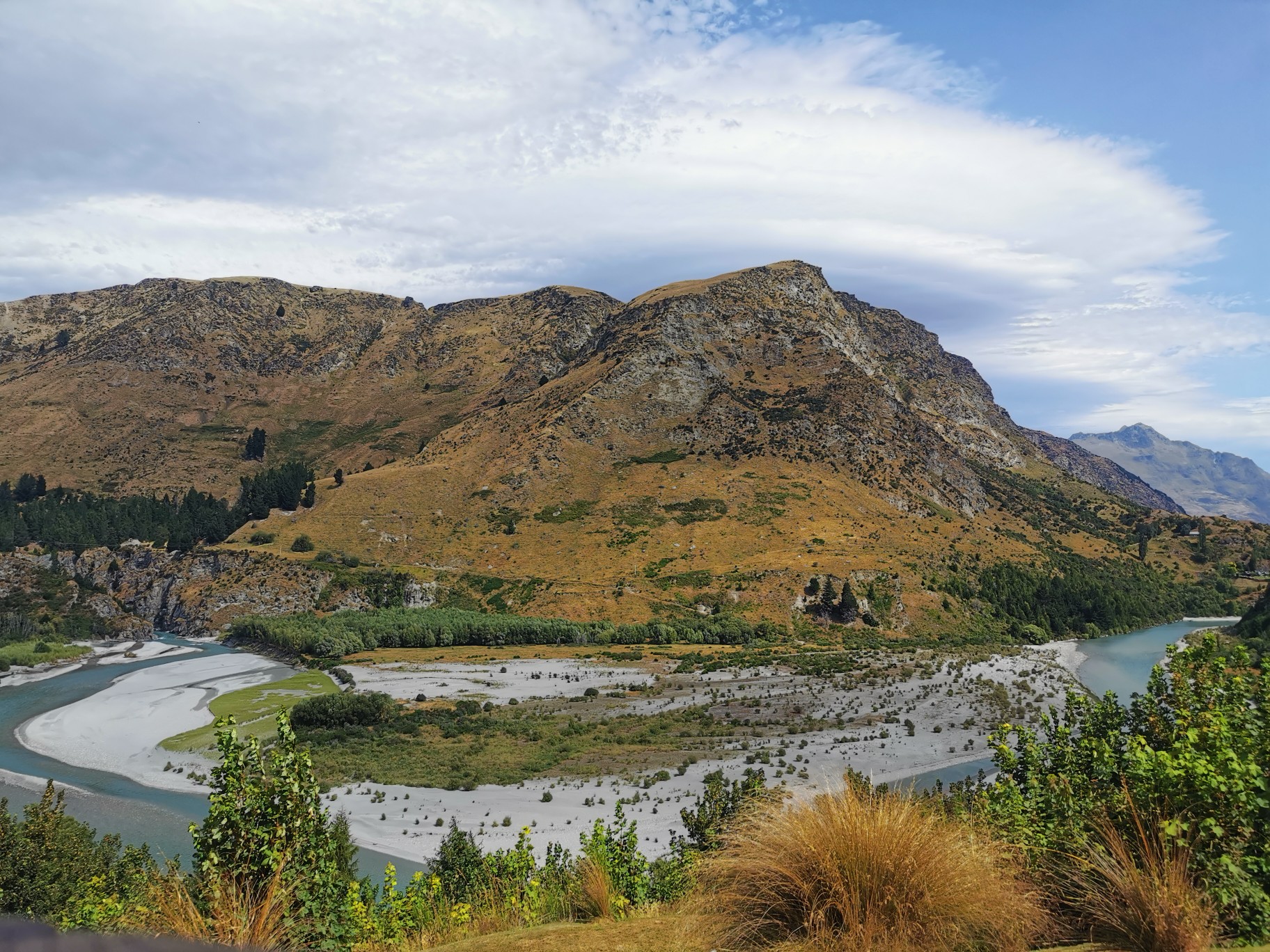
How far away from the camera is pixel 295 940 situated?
6.66 meters

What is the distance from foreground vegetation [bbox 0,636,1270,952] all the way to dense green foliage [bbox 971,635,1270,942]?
0.02 m

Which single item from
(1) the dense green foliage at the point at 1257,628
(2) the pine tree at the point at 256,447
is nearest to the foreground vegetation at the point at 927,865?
(1) the dense green foliage at the point at 1257,628

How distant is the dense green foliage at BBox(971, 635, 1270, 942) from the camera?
17.5ft

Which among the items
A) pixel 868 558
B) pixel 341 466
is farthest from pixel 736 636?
pixel 341 466

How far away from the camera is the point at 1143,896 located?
5.29 m

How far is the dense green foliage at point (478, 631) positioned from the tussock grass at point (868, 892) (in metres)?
74.1

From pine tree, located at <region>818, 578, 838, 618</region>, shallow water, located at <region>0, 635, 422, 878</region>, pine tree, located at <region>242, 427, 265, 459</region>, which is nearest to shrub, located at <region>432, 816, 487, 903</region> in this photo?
shallow water, located at <region>0, 635, 422, 878</region>

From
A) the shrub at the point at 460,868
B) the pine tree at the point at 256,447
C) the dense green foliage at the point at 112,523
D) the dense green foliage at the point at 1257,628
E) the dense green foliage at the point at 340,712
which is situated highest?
the pine tree at the point at 256,447

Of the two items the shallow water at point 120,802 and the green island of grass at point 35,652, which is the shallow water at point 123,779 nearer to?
the shallow water at point 120,802

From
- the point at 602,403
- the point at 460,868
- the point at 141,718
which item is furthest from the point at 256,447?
the point at 460,868

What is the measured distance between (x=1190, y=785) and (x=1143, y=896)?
1.18m

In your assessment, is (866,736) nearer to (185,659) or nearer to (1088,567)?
(185,659)

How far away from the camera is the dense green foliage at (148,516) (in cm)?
11225

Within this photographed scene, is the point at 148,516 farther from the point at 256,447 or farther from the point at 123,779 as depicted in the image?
Answer: the point at 123,779
